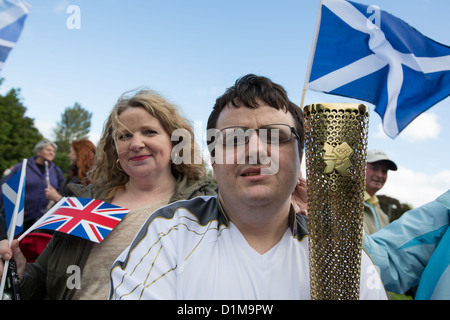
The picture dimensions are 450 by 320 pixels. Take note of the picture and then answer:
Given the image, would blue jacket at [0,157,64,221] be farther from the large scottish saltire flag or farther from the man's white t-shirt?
the man's white t-shirt

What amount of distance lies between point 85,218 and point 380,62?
248cm

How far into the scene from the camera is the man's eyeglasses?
1.40m

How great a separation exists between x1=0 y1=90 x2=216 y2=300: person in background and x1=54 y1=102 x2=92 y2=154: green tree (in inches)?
2345

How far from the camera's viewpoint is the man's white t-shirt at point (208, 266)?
130cm

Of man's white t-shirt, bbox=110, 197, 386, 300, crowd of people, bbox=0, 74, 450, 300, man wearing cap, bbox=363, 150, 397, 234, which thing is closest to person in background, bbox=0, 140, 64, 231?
crowd of people, bbox=0, 74, 450, 300

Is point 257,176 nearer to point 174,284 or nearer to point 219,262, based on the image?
point 219,262

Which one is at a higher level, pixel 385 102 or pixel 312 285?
pixel 385 102

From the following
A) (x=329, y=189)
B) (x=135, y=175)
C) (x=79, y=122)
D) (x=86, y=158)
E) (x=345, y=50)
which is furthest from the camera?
(x=79, y=122)

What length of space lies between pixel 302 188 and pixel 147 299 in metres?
1.01

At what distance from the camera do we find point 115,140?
209cm

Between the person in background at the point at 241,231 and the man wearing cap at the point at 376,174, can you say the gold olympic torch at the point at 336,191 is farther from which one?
the man wearing cap at the point at 376,174

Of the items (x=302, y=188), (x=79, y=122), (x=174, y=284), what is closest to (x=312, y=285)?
(x=174, y=284)

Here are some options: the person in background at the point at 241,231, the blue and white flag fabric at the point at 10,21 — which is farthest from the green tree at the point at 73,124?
the person in background at the point at 241,231

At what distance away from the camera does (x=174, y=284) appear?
4.36 ft
